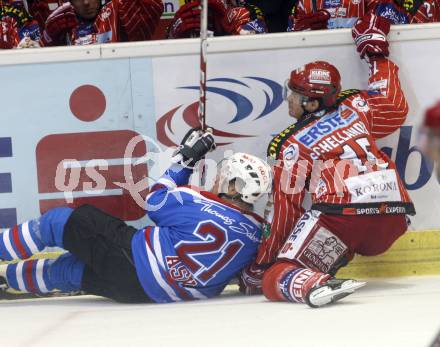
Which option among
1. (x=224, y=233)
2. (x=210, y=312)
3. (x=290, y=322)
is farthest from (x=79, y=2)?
(x=290, y=322)

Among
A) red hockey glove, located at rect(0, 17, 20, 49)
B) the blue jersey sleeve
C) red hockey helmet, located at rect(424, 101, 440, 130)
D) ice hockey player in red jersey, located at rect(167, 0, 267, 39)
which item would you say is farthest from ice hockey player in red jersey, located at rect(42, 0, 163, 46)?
red hockey helmet, located at rect(424, 101, 440, 130)

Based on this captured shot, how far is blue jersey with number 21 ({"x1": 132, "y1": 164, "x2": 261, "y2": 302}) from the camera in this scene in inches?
153

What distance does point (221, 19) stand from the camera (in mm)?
5008

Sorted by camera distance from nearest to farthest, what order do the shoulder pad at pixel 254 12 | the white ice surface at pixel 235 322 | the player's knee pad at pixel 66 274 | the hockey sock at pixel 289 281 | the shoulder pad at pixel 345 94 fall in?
1. the white ice surface at pixel 235 322
2. the hockey sock at pixel 289 281
3. the player's knee pad at pixel 66 274
4. the shoulder pad at pixel 345 94
5. the shoulder pad at pixel 254 12

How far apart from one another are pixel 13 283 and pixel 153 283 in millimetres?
642

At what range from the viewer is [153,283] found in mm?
3918

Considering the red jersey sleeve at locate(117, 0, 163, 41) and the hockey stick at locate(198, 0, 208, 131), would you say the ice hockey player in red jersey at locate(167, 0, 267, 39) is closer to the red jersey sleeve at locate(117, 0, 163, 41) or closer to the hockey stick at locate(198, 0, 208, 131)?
the red jersey sleeve at locate(117, 0, 163, 41)

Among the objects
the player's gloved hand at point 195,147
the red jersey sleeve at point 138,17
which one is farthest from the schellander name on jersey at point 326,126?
the red jersey sleeve at point 138,17

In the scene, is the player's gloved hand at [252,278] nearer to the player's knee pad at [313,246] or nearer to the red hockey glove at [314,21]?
the player's knee pad at [313,246]

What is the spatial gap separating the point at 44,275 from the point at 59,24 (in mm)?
1528

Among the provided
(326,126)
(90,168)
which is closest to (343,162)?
(326,126)

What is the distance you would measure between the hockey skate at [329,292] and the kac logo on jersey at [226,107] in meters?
1.09

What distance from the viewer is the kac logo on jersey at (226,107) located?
14.6 ft

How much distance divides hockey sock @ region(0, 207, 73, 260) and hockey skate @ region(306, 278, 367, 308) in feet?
3.57
